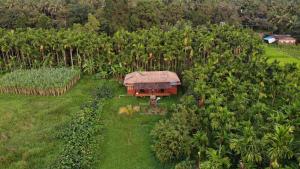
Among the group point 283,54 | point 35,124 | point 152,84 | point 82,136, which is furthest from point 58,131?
point 283,54

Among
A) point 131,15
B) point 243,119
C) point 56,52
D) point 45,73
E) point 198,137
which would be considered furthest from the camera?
point 131,15

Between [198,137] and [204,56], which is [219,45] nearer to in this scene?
[204,56]

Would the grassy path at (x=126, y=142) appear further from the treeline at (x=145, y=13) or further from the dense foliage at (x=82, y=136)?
the treeline at (x=145, y=13)

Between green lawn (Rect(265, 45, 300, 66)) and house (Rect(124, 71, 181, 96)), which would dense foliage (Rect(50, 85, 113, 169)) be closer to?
house (Rect(124, 71, 181, 96))

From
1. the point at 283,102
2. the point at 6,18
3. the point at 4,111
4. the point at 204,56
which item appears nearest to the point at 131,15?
the point at 204,56

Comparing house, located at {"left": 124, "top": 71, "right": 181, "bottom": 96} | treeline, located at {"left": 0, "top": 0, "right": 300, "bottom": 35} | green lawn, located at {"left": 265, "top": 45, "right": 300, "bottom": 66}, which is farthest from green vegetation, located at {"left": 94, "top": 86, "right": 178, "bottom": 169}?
green lawn, located at {"left": 265, "top": 45, "right": 300, "bottom": 66}

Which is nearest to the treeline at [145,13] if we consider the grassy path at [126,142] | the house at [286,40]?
the house at [286,40]
